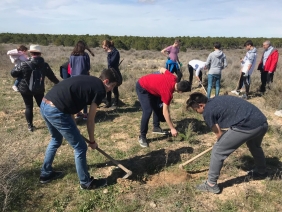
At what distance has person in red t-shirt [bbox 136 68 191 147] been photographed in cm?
365

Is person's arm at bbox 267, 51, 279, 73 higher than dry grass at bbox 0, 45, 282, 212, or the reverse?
person's arm at bbox 267, 51, 279, 73

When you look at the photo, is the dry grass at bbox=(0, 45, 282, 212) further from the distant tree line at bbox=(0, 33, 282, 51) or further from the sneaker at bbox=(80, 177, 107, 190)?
the distant tree line at bbox=(0, 33, 282, 51)

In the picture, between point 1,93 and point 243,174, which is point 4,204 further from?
point 1,93

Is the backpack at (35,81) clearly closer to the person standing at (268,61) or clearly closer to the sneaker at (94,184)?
the sneaker at (94,184)

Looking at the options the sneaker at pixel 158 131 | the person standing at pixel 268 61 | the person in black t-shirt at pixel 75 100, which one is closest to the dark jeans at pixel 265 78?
the person standing at pixel 268 61

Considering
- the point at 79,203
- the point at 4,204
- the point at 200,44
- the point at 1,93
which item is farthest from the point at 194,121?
the point at 200,44

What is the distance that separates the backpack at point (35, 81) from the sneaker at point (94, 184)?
6.85ft

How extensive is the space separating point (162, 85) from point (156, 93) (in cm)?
34

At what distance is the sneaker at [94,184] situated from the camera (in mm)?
3149

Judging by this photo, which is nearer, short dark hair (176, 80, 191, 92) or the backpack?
short dark hair (176, 80, 191, 92)

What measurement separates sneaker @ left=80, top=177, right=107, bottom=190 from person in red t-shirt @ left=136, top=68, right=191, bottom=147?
1.22 meters

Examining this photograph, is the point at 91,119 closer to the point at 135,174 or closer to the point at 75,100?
the point at 75,100

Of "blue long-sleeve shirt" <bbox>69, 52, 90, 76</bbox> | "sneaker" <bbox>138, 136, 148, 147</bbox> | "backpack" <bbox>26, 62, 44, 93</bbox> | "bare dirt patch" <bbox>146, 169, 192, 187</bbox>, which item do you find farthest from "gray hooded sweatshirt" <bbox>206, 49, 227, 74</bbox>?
"backpack" <bbox>26, 62, 44, 93</bbox>

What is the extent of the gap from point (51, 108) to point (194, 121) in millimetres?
3467
